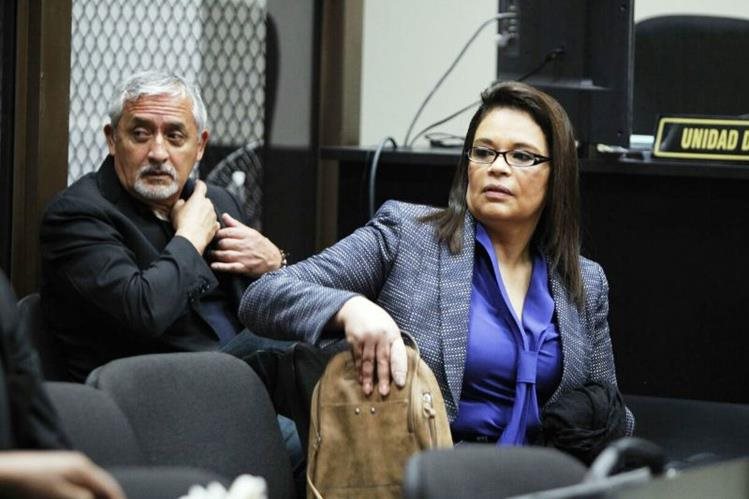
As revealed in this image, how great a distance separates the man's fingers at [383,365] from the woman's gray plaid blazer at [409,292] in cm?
20

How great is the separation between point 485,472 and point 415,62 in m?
4.60

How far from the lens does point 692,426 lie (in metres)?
4.29

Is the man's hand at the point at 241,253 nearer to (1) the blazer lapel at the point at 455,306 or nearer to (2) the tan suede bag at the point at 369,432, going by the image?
(1) the blazer lapel at the point at 455,306

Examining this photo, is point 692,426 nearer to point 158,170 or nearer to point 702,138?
point 702,138

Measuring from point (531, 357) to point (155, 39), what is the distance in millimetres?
1732

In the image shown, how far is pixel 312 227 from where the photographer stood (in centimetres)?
500

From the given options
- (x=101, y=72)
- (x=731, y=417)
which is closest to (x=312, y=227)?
(x=101, y=72)

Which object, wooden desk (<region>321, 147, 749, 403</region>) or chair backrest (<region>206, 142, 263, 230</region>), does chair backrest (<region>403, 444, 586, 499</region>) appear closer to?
wooden desk (<region>321, 147, 749, 403</region>)

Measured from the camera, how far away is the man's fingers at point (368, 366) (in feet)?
9.46

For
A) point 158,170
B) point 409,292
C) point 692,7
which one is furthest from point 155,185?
point 692,7

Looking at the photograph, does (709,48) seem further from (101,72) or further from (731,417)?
(101,72)

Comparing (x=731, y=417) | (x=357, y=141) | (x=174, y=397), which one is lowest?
(x=731, y=417)

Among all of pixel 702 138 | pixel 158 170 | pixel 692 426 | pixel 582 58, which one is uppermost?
pixel 582 58

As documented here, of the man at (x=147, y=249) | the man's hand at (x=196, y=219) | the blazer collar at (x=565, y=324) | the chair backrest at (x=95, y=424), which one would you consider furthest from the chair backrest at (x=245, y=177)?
the chair backrest at (x=95, y=424)
